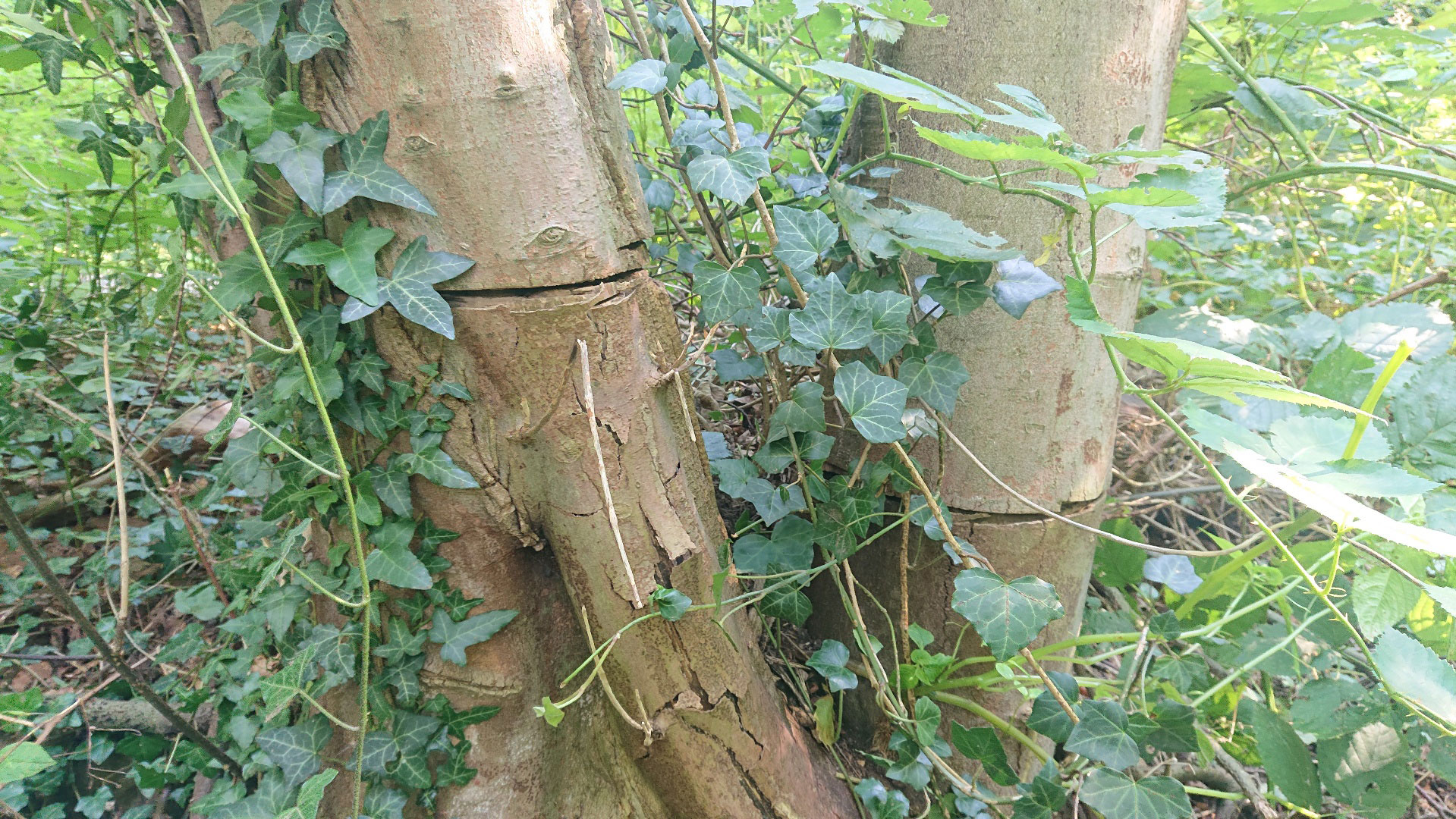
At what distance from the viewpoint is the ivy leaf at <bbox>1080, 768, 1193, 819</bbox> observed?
1.05 meters

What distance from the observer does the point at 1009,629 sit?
101cm

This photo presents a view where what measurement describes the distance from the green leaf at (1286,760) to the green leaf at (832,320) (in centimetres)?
104

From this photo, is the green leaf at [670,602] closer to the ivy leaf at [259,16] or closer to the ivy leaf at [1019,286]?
the ivy leaf at [1019,286]

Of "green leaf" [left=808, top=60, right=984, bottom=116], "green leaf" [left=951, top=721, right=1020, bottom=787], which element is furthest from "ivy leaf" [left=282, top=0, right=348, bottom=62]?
"green leaf" [left=951, top=721, right=1020, bottom=787]

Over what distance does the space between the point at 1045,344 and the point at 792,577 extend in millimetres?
584

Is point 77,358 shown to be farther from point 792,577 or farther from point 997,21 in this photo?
point 997,21

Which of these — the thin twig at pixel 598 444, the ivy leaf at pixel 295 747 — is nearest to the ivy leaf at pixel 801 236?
the thin twig at pixel 598 444

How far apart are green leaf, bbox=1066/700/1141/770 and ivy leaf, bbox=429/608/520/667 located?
91cm

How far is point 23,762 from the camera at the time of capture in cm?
89

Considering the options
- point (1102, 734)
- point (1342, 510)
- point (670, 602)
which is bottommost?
point (1102, 734)

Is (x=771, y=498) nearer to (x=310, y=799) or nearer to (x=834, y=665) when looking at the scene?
(x=834, y=665)

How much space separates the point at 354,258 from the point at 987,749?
1242mm

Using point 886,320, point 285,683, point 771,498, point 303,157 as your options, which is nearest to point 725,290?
point 886,320

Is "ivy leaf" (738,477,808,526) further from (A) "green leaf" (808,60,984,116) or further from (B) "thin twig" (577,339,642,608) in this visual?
(A) "green leaf" (808,60,984,116)
